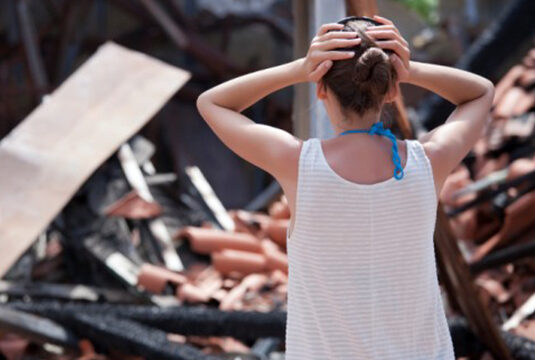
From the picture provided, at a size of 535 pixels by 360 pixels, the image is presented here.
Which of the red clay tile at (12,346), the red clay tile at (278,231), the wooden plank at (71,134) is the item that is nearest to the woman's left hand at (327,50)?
the red clay tile at (12,346)

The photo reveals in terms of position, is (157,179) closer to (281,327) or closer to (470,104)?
(281,327)

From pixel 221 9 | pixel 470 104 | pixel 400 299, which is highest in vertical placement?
pixel 470 104

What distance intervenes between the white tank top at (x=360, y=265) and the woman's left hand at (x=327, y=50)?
0.17 metres

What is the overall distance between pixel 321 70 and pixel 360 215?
0.30 m

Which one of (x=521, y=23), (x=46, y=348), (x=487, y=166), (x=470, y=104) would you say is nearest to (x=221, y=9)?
(x=521, y=23)

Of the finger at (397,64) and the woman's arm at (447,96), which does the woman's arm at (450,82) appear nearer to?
the woman's arm at (447,96)

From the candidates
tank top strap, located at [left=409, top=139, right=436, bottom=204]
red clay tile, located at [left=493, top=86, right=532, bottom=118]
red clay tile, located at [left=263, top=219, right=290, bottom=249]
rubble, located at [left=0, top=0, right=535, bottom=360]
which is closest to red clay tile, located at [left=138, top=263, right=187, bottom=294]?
rubble, located at [left=0, top=0, right=535, bottom=360]

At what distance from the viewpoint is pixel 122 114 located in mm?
5754

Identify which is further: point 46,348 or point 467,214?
point 467,214

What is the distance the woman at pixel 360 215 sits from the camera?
5.23ft

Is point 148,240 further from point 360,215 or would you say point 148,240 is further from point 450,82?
point 360,215

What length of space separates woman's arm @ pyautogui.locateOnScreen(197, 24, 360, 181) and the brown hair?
2cm

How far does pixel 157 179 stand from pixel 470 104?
4.38 metres

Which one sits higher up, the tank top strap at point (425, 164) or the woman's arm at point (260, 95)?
the woman's arm at point (260, 95)
